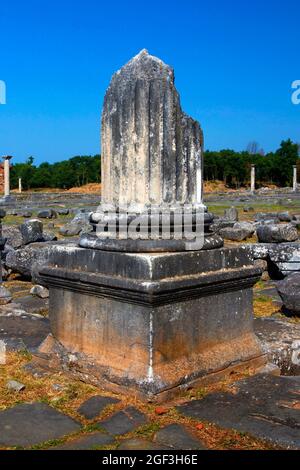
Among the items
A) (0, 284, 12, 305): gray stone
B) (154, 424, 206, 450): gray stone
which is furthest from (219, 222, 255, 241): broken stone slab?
(154, 424, 206, 450): gray stone

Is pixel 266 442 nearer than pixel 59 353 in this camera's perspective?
Yes

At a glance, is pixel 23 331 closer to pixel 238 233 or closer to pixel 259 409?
pixel 259 409

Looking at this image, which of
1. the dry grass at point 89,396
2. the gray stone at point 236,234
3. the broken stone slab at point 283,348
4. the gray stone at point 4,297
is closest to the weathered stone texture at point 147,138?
the dry grass at point 89,396

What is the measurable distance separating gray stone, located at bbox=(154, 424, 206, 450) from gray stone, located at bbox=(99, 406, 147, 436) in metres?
0.19

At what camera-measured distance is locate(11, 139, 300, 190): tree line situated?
63469 millimetres

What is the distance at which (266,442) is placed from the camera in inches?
121

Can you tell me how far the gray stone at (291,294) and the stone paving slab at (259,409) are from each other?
106 inches

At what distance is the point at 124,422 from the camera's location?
3354 millimetres

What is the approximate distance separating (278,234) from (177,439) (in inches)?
376

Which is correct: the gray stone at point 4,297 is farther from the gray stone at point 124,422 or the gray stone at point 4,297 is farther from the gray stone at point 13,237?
the gray stone at point 13,237

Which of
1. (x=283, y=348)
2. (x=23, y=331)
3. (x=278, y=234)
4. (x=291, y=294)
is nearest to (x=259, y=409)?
(x=283, y=348)

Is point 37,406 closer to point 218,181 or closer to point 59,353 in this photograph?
point 59,353
